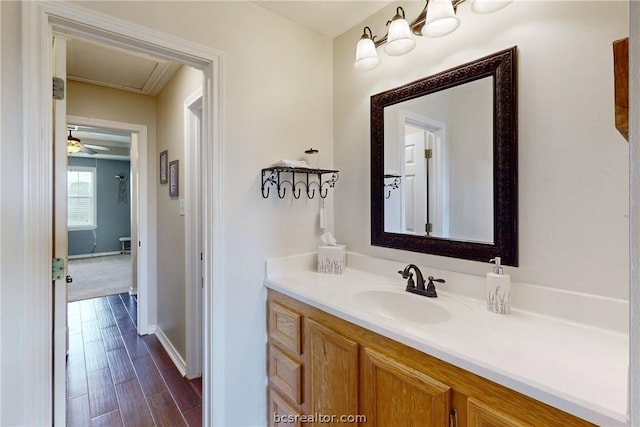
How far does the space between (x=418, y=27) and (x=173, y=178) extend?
2171 mm

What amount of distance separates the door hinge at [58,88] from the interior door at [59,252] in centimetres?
2

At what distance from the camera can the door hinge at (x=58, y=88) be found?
49.5 inches

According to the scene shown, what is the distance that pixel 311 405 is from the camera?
133 centimetres

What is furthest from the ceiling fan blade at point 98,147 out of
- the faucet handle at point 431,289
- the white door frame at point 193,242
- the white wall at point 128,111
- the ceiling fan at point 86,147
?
the faucet handle at point 431,289

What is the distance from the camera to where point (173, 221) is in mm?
2574

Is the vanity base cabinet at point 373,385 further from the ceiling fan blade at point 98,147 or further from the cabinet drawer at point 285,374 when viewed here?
the ceiling fan blade at point 98,147

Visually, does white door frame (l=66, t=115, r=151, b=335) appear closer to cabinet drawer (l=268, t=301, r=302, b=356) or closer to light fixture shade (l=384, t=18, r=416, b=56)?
cabinet drawer (l=268, t=301, r=302, b=356)

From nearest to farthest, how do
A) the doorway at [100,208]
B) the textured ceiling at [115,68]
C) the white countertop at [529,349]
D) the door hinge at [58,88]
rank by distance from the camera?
1. the white countertop at [529,349]
2. the door hinge at [58,88]
3. the textured ceiling at [115,68]
4. the doorway at [100,208]

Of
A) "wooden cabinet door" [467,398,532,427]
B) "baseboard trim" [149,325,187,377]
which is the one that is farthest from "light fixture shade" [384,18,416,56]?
"baseboard trim" [149,325,187,377]

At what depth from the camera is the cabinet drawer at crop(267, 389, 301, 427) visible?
4.66 ft

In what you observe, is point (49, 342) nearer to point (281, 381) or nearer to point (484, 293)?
point (281, 381)

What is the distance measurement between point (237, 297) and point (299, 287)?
36 centimetres

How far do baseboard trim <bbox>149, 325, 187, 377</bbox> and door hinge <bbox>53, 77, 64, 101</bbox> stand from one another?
1.97 metres

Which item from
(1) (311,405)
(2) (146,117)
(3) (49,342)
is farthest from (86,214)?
(1) (311,405)
